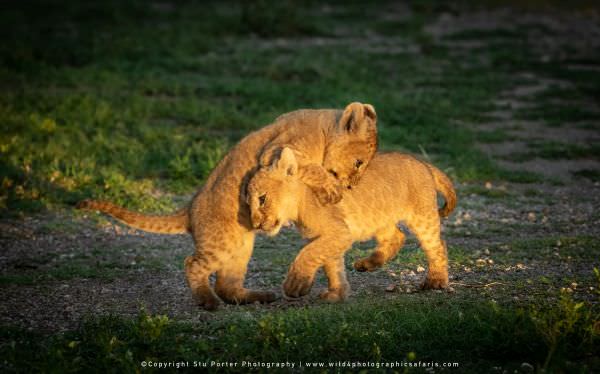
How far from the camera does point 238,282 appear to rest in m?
6.96

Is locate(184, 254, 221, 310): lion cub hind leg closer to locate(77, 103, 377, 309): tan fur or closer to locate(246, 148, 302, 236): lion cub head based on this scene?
locate(77, 103, 377, 309): tan fur

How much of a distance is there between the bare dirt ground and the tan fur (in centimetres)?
32

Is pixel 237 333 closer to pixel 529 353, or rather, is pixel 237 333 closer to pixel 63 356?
pixel 63 356

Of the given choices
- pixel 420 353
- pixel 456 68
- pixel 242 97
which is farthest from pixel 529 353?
pixel 456 68

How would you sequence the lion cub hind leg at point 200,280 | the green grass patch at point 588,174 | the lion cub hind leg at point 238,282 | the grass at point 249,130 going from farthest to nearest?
the green grass patch at point 588,174 → the lion cub hind leg at point 238,282 → the lion cub hind leg at point 200,280 → the grass at point 249,130

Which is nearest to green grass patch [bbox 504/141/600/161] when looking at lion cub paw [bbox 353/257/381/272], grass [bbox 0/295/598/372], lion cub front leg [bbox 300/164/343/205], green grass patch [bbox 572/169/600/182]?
green grass patch [bbox 572/169/600/182]

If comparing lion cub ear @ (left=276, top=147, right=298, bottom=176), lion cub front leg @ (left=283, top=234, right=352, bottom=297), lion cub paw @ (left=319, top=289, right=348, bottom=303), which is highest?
lion cub ear @ (left=276, top=147, right=298, bottom=176)

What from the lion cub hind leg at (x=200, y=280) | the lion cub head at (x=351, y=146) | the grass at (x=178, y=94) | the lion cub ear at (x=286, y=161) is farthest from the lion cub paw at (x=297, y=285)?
the grass at (x=178, y=94)

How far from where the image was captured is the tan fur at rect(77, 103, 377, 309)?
6.79 metres

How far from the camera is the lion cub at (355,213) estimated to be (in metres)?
6.70

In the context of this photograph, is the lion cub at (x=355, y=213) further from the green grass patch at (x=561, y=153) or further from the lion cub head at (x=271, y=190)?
the green grass patch at (x=561, y=153)

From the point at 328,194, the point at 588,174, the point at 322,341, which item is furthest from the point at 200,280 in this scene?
the point at 588,174

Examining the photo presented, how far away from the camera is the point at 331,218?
6.84m

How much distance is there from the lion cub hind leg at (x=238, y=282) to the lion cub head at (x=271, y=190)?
0.25 m
